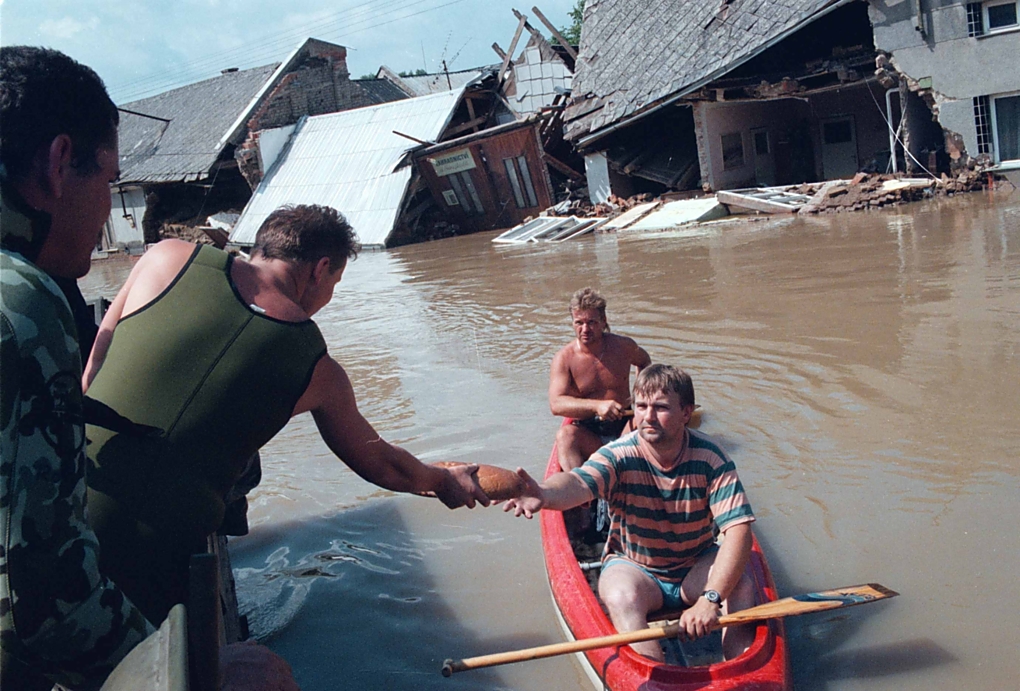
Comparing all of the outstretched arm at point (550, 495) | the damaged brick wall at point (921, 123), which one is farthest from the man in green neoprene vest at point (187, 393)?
the damaged brick wall at point (921, 123)

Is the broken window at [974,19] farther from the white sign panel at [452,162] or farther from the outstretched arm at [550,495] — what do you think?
the outstretched arm at [550,495]

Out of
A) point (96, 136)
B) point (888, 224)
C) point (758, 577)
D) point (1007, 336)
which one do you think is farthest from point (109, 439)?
point (888, 224)

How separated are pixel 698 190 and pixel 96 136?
848 inches

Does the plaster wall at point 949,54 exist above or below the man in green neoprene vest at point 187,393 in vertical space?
above

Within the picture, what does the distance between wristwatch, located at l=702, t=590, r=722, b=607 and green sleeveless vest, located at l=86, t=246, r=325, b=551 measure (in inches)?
72.0

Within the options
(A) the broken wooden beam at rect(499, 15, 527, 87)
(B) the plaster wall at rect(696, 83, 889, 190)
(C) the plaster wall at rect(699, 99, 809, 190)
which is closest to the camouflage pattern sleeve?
(C) the plaster wall at rect(699, 99, 809, 190)

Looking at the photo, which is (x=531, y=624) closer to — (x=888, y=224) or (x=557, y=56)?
(x=888, y=224)

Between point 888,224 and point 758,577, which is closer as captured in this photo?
point 758,577

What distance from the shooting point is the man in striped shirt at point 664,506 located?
3.67m

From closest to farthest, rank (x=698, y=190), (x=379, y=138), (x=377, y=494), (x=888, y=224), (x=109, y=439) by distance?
(x=109, y=439)
(x=377, y=494)
(x=888, y=224)
(x=698, y=190)
(x=379, y=138)

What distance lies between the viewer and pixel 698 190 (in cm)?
2239

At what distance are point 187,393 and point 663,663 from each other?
6.98ft

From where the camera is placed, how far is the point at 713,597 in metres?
3.48

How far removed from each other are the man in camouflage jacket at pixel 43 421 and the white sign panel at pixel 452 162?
23.8m
